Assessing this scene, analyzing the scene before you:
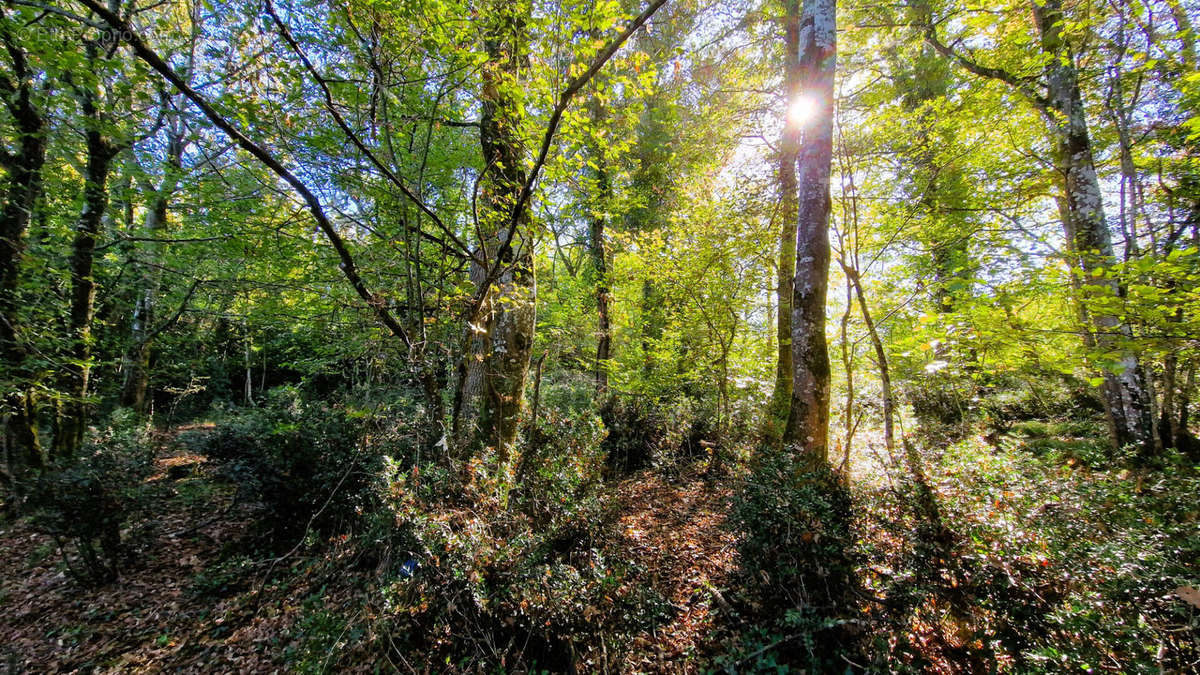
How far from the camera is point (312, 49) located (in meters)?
2.77

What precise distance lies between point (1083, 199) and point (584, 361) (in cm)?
763

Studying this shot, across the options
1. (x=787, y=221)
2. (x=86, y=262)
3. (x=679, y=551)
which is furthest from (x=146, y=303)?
(x=787, y=221)

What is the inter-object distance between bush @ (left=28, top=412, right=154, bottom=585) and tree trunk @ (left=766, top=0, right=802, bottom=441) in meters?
7.38

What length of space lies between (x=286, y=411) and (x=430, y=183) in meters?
3.69

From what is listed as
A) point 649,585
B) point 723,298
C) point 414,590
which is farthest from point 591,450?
point 723,298

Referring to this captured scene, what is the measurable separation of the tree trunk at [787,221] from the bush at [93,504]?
24.2 feet

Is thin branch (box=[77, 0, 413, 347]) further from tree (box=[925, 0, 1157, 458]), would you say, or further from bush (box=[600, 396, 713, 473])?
tree (box=[925, 0, 1157, 458])

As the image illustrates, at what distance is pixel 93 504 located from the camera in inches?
149

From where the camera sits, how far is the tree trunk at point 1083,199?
198 inches

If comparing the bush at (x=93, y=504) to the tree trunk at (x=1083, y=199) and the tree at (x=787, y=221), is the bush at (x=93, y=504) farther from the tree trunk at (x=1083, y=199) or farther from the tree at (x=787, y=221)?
the tree trunk at (x=1083, y=199)

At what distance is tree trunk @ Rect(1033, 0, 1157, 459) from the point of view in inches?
198

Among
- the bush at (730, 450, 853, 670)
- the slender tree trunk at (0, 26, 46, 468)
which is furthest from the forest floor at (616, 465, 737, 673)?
the slender tree trunk at (0, 26, 46, 468)

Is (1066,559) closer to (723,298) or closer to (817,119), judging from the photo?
(817,119)

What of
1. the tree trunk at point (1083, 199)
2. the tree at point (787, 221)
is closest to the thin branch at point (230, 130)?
the tree at point (787, 221)
